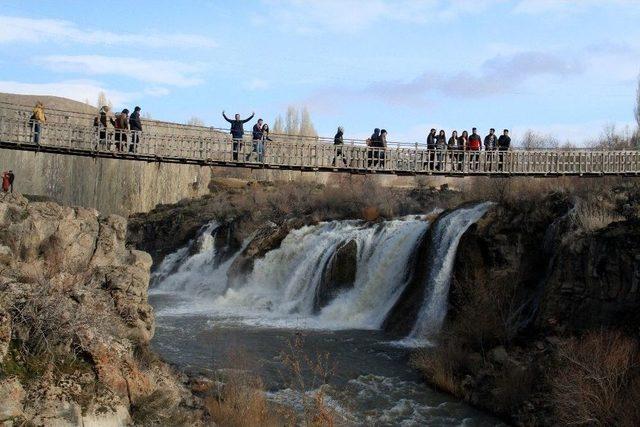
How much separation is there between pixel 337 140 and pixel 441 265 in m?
5.28

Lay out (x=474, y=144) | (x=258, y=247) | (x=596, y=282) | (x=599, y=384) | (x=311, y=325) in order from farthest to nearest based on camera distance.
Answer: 1. (x=258, y=247)
2. (x=311, y=325)
3. (x=474, y=144)
4. (x=596, y=282)
5. (x=599, y=384)

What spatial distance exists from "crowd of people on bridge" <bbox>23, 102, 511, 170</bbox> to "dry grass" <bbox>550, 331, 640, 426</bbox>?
8648 millimetres

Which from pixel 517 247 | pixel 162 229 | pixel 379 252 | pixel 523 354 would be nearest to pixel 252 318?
pixel 379 252

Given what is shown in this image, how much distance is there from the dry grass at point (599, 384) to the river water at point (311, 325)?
1.91m

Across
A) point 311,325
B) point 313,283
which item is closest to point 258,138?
point 311,325

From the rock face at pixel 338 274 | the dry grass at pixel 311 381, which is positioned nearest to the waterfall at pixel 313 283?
the rock face at pixel 338 274

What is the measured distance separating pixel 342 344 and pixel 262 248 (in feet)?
42.1

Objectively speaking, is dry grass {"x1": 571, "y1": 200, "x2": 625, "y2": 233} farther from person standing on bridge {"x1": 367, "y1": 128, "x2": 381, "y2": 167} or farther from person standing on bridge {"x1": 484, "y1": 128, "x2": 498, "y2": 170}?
person standing on bridge {"x1": 367, "y1": 128, "x2": 381, "y2": 167}

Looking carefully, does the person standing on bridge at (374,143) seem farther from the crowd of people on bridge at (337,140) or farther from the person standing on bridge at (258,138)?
the person standing on bridge at (258,138)

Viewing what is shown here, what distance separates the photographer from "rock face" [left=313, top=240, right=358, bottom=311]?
26688 mm

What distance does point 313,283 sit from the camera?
2806cm

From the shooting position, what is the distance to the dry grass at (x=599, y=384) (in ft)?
42.2

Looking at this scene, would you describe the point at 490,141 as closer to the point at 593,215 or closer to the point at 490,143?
the point at 490,143

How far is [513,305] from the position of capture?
19.3 metres
